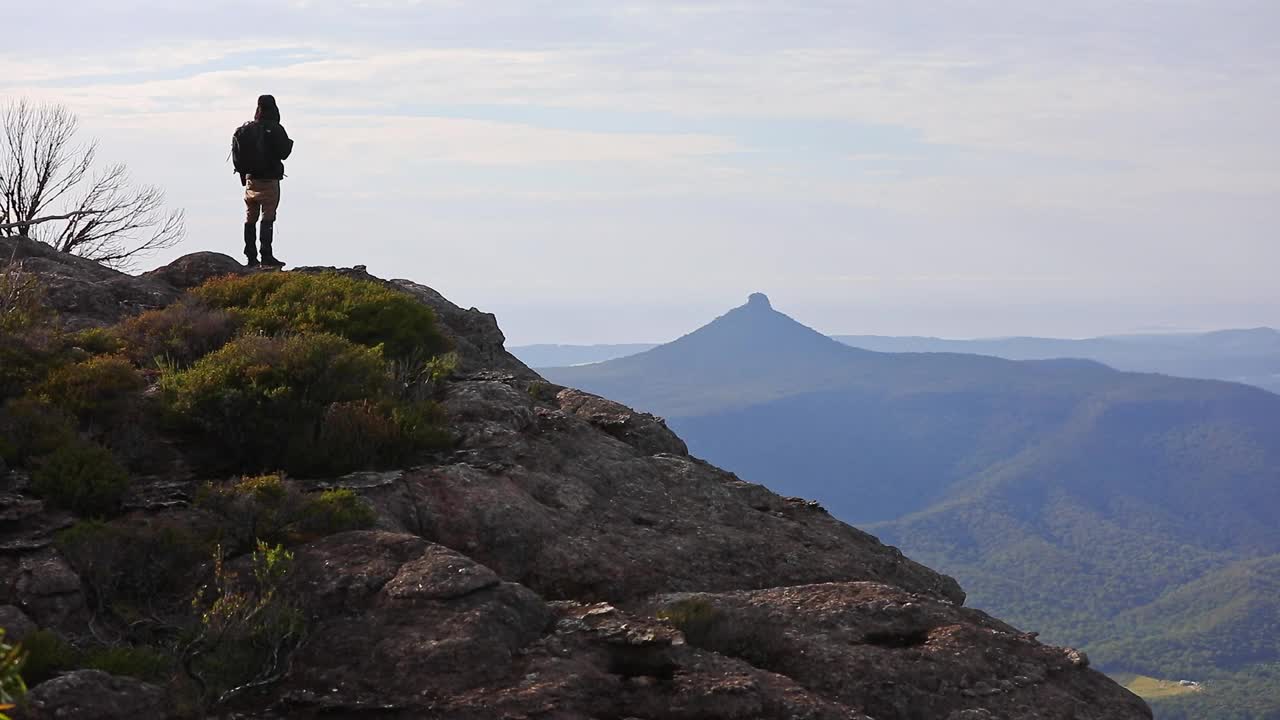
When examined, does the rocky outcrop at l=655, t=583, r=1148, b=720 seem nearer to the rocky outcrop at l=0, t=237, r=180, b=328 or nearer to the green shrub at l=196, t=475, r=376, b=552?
the green shrub at l=196, t=475, r=376, b=552

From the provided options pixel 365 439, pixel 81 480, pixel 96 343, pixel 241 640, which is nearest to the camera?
pixel 241 640

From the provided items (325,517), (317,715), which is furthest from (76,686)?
(325,517)

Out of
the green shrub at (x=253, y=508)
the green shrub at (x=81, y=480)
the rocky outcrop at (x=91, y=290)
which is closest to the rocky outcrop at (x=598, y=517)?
the green shrub at (x=253, y=508)

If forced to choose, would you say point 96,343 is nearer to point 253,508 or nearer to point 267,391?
point 267,391

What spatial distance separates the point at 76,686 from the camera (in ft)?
34.1

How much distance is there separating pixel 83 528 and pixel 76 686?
283 cm

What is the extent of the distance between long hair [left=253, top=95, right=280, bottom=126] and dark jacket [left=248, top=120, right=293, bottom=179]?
164 mm

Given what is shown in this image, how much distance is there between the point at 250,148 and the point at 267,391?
11.6m

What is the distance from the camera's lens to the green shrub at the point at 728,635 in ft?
42.2

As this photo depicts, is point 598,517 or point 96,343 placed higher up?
point 96,343

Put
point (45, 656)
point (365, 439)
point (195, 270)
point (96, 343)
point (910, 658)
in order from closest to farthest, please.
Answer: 1. point (45, 656)
2. point (910, 658)
3. point (365, 439)
4. point (96, 343)
5. point (195, 270)

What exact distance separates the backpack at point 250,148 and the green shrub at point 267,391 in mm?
9833

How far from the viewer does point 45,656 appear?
35.8 feet

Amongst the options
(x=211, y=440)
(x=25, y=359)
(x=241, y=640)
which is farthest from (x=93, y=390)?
(x=241, y=640)
